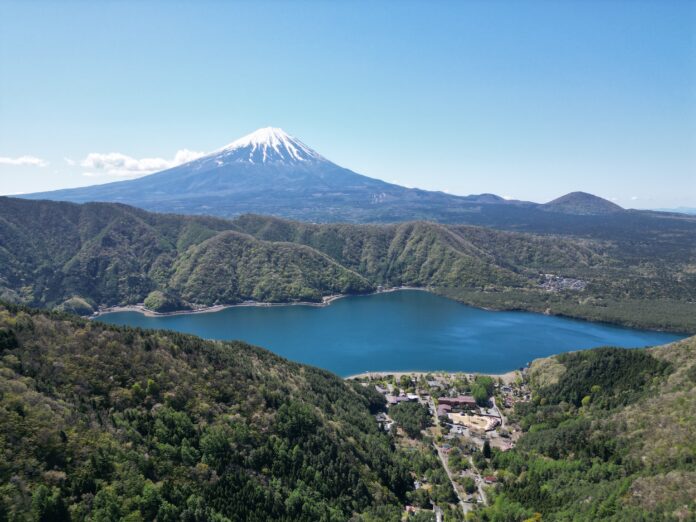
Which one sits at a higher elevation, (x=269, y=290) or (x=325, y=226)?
(x=325, y=226)

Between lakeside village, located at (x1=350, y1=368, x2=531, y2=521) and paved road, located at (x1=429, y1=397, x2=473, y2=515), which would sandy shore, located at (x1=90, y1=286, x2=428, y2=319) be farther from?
paved road, located at (x1=429, y1=397, x2=473, y2=515)

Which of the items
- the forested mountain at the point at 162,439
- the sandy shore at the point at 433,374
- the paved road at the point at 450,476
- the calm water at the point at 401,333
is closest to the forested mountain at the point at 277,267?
the calm water at the point at 401,333

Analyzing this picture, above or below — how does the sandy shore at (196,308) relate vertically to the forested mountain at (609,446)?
below

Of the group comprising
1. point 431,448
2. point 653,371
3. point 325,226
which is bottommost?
point 431,448

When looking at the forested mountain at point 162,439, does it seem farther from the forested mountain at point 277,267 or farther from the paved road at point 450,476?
the forested mountain at point 277,267

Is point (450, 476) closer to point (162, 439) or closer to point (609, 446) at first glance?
point (609, 446)

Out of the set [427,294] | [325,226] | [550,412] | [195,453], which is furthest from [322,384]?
[325,226]

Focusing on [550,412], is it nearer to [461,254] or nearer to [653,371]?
[653,371]
